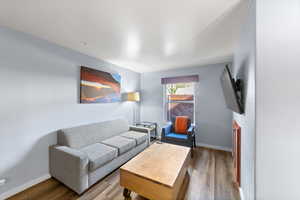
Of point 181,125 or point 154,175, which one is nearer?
point 154,175

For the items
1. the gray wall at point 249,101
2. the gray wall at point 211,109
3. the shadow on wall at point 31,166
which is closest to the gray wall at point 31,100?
the shadow on wall at point 31,166

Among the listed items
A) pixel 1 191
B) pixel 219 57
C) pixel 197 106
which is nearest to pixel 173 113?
pixel 197 106

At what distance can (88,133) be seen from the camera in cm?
246

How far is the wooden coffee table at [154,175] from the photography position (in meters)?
1.34

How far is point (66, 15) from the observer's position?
1440 millimetres

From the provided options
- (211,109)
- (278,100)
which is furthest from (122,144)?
(211,109)

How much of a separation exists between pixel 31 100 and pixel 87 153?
1.24m

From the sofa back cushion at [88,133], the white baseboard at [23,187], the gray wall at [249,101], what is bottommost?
the white baseboard at [23,187]

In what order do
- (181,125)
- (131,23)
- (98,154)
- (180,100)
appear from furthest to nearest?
(180,100)
(181,125)
(98,154)
(131,23)

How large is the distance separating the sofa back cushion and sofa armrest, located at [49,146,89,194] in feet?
0.66

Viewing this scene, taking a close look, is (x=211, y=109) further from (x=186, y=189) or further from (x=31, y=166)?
(x=31, y=166)

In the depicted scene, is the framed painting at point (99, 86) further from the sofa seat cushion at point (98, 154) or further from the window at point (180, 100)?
the window at point (180, 100)

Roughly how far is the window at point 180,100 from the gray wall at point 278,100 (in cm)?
279

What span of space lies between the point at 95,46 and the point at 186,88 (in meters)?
2.83
